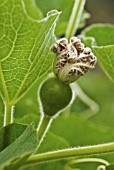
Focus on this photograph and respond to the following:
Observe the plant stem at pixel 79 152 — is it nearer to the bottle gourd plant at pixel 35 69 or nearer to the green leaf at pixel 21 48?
the bottle gourd plant at pixel 35 69

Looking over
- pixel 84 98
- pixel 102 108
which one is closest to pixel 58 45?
pixel 84 98

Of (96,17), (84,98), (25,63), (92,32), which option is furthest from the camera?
(96,17)

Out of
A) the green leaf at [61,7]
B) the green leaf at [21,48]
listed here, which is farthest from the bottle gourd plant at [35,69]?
the green leaf at [61,7]

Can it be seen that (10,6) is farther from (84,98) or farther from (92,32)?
(84,98)

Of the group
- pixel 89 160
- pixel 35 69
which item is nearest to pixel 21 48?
pixel 35 69

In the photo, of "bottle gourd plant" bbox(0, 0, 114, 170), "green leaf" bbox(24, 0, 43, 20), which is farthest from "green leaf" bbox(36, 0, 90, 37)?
"bottle gourd plant" bbox(0, 0, 114, 170)

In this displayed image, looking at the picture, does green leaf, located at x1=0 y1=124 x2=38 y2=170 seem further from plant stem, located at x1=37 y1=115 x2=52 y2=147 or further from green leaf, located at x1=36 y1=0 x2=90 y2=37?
green leaf, located at x1=36 y1=0 x2=90 y2=37

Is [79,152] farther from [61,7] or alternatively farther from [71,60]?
[61,7]
